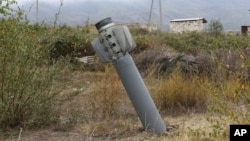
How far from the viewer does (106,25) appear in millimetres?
5332

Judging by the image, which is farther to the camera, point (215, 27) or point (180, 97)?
point (215, 27)

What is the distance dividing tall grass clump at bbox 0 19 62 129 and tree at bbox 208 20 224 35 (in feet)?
69.1

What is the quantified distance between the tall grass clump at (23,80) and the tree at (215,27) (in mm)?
21047

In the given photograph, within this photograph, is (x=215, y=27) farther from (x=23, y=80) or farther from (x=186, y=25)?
(x=23, y=80)

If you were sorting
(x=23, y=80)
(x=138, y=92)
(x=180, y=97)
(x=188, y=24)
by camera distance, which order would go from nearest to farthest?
(x=138, y=92)
(x=23, y=80)
(x=180, y=97)
(x=188, y=24)

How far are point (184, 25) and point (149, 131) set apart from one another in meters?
33.4

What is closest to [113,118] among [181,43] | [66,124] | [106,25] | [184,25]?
[66,124]

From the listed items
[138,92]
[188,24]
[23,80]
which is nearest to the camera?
[138,92]

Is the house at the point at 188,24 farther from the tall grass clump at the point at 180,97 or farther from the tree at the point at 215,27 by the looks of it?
the tall grass clump at the point at 180,97

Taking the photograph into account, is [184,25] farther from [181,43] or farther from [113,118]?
[113,118]

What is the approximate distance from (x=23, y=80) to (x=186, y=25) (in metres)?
32.9

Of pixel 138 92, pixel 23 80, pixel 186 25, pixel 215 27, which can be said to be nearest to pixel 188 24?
pixel 186 25

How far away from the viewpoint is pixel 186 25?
125 feet

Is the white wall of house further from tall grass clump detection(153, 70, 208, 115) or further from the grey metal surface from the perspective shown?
the grey metal surface
